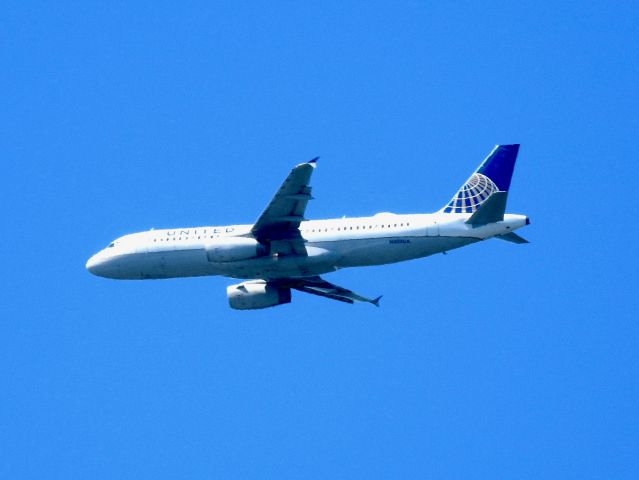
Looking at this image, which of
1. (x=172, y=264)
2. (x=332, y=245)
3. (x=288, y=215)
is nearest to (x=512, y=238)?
(x=332, y=245)

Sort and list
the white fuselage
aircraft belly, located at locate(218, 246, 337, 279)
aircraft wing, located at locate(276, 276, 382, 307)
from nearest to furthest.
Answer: the white fuselage
aircraft belly, located at locate(218, 246, 337, 279)
aircraft wing, located at locate(276, 276, 382, 307)

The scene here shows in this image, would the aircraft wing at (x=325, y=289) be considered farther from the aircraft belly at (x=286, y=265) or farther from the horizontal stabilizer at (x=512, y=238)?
the horizontal stabilizer at (x=512, y=238)

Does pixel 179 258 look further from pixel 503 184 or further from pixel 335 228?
pixel 503 184

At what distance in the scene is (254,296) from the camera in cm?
6238

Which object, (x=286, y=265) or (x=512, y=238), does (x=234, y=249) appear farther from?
(x=512, y=238)

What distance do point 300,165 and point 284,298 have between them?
505 inches

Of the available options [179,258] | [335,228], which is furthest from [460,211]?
[179,258]

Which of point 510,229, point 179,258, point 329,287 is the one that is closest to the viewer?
point 510,229

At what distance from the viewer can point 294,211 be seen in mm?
54781

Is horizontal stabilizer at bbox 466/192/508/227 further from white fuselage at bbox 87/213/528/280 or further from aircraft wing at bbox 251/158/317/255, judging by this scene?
aircraft wing at bbox 251/158/317/255

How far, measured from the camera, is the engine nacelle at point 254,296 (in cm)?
6241

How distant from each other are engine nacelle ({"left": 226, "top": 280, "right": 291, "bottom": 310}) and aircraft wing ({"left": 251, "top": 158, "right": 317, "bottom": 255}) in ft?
19.1

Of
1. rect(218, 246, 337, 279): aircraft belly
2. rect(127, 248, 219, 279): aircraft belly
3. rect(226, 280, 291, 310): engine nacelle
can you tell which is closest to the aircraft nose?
rect(127, 248, 219, 279): aircraft belly

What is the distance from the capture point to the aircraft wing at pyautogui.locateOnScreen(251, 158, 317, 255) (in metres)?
52.6
